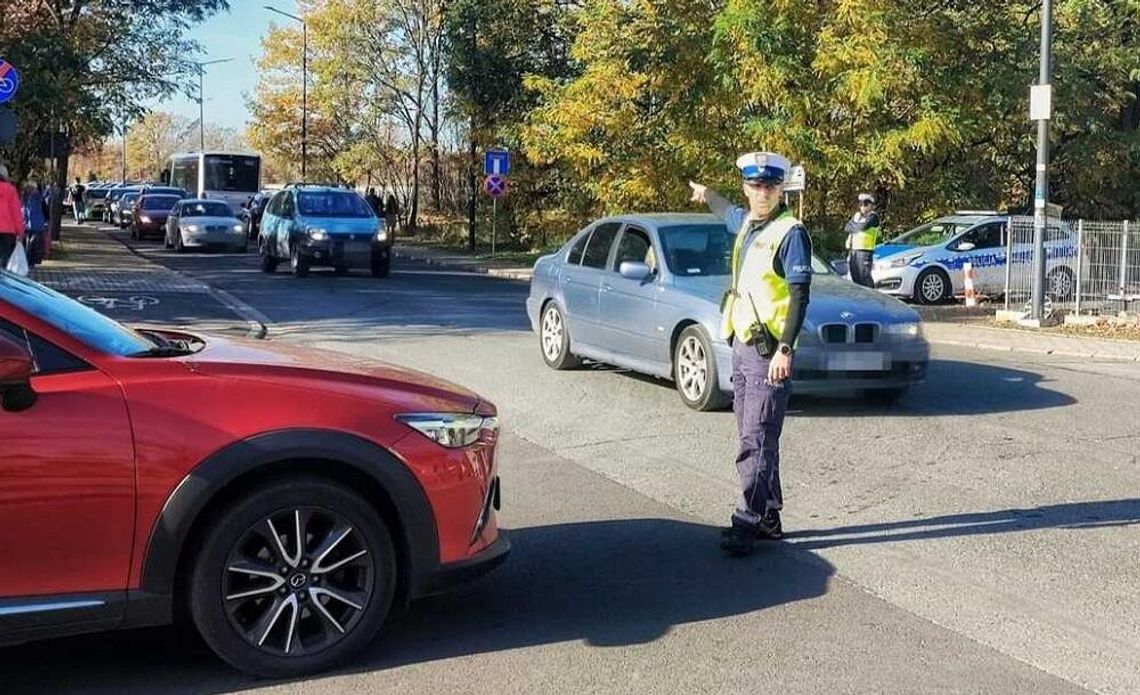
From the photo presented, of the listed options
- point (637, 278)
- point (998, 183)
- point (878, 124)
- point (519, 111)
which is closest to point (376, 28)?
point (519, 111)

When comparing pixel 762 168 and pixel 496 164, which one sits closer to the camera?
pixel 762 168

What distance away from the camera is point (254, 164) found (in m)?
47.9

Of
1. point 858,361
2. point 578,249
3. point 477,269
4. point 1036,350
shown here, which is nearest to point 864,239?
point 1036,350

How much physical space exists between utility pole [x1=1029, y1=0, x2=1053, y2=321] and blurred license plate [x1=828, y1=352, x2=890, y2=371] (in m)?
9.07

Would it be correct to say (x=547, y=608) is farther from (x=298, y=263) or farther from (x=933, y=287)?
(x=298, y=263)

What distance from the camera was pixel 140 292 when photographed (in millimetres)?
20125

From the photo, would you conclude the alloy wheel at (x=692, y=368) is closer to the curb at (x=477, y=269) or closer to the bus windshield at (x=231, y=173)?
the curb at (x=477, y=269)

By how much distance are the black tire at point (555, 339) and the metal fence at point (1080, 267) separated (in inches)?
370

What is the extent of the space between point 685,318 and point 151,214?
111 feet

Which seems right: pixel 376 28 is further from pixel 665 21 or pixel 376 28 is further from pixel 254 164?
pixel 665 21

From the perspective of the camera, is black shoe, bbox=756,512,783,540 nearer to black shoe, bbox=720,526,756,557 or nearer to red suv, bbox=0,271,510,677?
black shoe, bbox=720,526,756,557

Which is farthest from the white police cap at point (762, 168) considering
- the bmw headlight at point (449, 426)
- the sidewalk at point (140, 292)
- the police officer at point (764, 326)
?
the sidewalk at point (140, 292)

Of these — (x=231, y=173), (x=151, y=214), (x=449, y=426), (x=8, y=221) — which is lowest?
(x=449, y=426)

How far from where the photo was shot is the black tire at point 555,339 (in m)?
12.1
